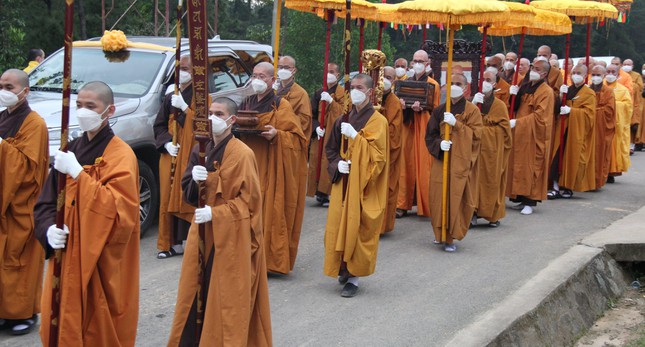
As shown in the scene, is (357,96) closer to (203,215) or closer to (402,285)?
(402,285)

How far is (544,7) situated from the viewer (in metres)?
11.2

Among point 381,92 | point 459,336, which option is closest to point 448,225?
point 381,92

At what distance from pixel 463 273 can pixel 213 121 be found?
3.69 metres

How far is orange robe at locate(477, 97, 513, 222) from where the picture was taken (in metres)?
9.85

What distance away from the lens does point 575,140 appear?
476 inches

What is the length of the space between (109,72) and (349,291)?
3.92 metres

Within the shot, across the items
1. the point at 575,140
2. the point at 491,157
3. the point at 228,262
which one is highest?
the point at 575,140

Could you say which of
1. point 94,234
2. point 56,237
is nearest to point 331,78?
point 94,234

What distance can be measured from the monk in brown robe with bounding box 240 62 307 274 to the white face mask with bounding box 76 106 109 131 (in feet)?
8.62

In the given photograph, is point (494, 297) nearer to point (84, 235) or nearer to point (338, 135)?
point (338, 135)

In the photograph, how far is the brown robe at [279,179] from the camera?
7.36 m

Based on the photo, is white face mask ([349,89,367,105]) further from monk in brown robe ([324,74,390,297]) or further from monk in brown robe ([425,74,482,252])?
monk in brown robe ([425,74,482,252])

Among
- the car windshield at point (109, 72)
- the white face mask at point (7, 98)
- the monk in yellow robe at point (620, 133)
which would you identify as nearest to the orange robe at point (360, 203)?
the white face mask at point (7, 98)

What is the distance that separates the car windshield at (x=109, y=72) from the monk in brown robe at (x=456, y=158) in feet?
10.4
